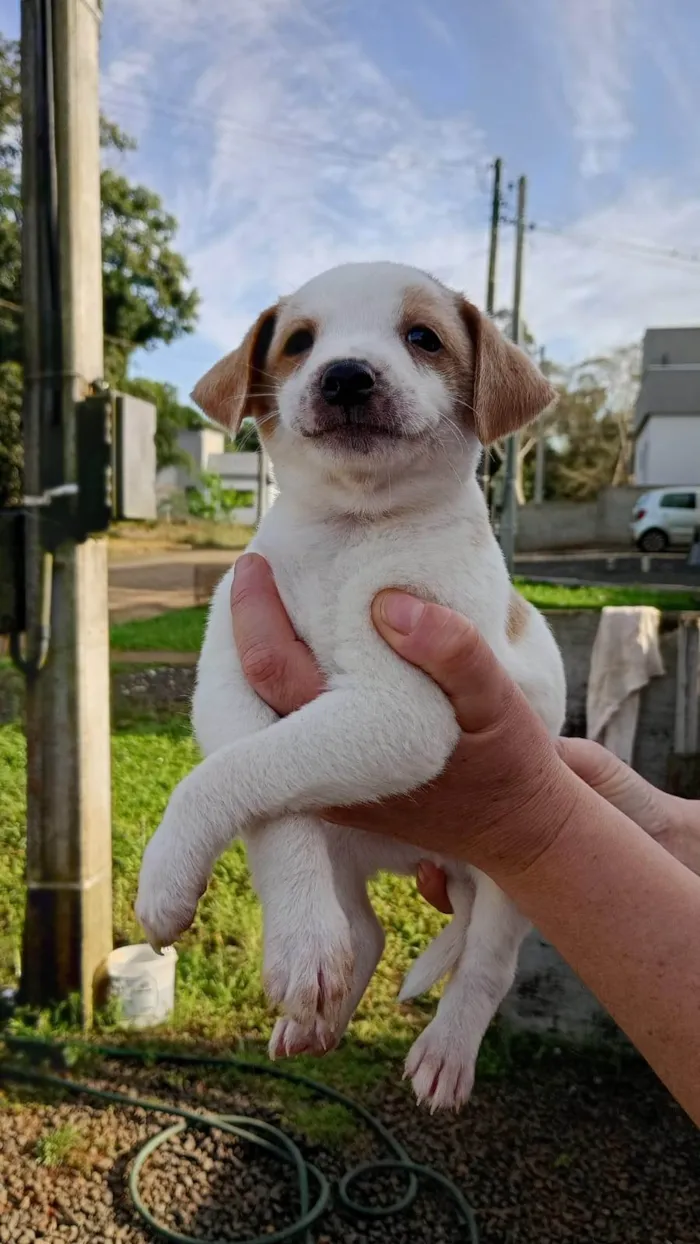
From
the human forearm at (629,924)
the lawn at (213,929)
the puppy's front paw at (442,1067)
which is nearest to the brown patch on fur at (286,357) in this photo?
the human forearm at (629,924)

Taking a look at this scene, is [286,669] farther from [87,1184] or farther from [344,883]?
[87,1184]

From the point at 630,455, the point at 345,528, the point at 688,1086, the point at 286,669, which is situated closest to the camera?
the point at 688,1086

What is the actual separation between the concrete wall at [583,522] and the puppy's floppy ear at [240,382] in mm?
22847

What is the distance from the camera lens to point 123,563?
7.53 meters

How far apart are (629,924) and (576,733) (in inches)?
145

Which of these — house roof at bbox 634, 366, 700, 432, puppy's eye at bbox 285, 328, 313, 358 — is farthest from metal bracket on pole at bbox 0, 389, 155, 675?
house roof at bbox 634, 366, 700, 432

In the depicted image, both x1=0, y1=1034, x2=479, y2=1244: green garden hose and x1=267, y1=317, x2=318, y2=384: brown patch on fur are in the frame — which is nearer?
x1=267, y1=317, x2=318, y2=384: brown patch on fur

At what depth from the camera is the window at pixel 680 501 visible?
21.9 metres

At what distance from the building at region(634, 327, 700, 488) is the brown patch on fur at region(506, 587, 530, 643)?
32818 mm

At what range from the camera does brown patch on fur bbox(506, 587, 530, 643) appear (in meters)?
1.57

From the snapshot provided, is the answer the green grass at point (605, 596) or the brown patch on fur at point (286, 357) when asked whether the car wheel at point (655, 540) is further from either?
the brown patch on fur at point (286, 357)

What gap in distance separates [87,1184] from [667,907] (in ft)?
9.76

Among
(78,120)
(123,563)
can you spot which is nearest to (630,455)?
(123,563)

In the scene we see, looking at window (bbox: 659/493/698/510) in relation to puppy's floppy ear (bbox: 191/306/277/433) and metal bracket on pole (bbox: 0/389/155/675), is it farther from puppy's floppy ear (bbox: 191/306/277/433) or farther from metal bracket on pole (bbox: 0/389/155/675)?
puppy's floppy ear (bbox: 191/306/277/433)
